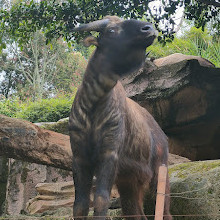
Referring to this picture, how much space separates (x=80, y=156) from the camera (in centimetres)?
409

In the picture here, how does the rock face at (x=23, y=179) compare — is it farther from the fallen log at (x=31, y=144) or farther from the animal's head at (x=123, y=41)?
the animal's head at (x=123, y=41)

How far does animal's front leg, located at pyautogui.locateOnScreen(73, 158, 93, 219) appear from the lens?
4051 mm

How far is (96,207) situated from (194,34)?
12.0 m

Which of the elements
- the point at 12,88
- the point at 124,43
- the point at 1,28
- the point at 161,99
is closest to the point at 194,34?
the point at 161,99

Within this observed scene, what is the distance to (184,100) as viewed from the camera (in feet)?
25.6

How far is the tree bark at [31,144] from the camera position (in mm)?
5539

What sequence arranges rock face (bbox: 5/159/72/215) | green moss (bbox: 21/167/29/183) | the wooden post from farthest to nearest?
1. green moss (bbox: 21/167/29/183)
2. rock face (bbox: 5/159/72/215)
3. the wooden post

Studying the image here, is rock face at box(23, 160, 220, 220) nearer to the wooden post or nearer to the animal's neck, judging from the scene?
the wooden post

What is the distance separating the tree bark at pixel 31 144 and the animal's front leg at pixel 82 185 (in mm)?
1671

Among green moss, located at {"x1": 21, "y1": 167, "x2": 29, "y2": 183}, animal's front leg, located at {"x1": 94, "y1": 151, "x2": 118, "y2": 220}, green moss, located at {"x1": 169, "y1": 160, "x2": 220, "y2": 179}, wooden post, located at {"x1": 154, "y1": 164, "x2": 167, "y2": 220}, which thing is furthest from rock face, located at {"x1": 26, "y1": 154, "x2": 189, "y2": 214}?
wooden post, located at {"x1": 154, "y1": 164, "x2": 167, "y2": 220}

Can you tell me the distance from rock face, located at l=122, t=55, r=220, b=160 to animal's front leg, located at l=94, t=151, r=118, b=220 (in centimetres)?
394

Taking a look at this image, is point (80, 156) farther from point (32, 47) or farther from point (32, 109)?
point (32, 47)

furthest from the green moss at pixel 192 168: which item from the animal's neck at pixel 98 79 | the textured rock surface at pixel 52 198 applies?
the textured rock surface at pixel 52 198

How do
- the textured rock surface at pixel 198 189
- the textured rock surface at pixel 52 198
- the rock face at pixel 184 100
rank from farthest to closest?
the textured rock surface at pixel 52 198 → the rock face at pixel 184 100 → the textured rock surface at pixel 198 189
